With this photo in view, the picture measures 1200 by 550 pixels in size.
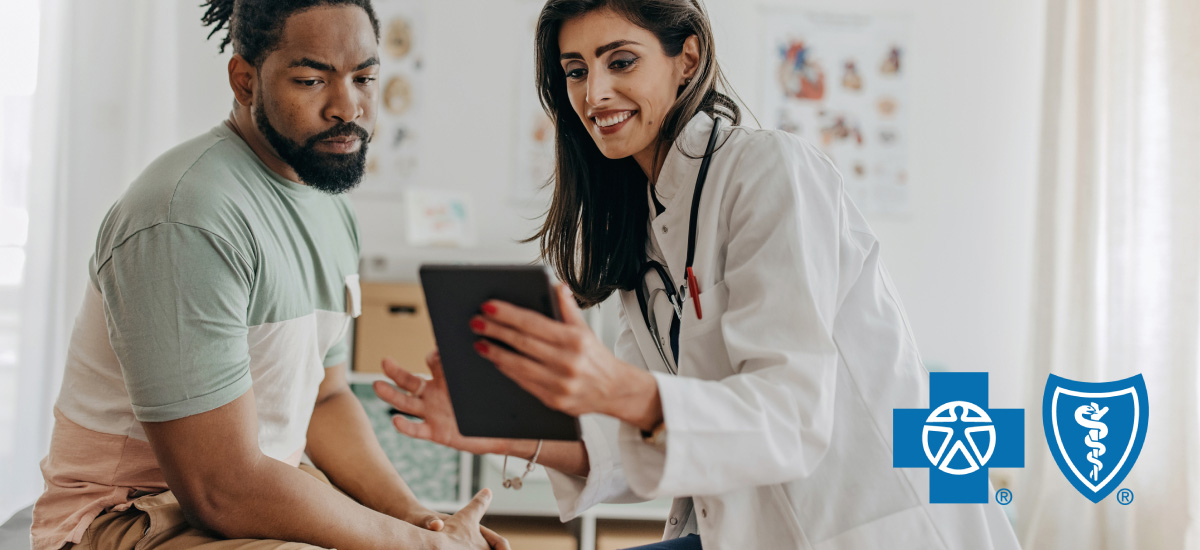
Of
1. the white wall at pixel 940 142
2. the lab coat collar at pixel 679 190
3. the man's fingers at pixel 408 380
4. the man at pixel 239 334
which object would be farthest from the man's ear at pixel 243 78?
the white wall at pixel 940 142

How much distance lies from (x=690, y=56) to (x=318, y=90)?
2.02 feet

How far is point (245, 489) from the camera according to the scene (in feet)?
3.66

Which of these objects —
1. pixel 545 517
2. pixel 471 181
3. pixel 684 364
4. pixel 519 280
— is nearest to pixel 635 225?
pixel 684 364

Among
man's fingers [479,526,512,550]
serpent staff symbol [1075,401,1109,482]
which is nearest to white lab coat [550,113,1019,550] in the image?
man's fingers [479,526,512,550]

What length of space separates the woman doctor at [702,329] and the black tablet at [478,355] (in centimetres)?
2

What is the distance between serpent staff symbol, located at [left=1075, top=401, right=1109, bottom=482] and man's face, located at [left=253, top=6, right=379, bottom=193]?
1.96 metres

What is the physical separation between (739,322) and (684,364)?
5.8 inches

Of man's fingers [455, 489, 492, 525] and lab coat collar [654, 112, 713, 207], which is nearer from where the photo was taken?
lab coat collar [654, 112, 713, 207]

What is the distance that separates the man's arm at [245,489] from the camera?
1086mm

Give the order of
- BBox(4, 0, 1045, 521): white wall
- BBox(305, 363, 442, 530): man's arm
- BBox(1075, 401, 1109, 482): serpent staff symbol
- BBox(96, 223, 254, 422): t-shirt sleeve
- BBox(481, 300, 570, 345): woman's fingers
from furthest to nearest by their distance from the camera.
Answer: BBox(4, 0, 1045, 521): white wall < BBox(1075, 401, 1109, 482): serpent staff symbol < BBox(305, 363, 442, 530): man's arm < BBox(96, 223, 254, 422): t-shirt sleeve < BBox(481, 300, 570, 345): woman's fingers

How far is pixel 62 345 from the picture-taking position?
2344 millimetres

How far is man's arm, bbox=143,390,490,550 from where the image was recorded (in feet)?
3.56

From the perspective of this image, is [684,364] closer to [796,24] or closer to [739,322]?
[739,322]

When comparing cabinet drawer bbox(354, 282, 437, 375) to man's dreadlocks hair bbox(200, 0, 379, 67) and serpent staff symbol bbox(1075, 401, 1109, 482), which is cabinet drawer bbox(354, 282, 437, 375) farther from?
serpent staff symbol bbox(1075, 401, 1109, 482)
